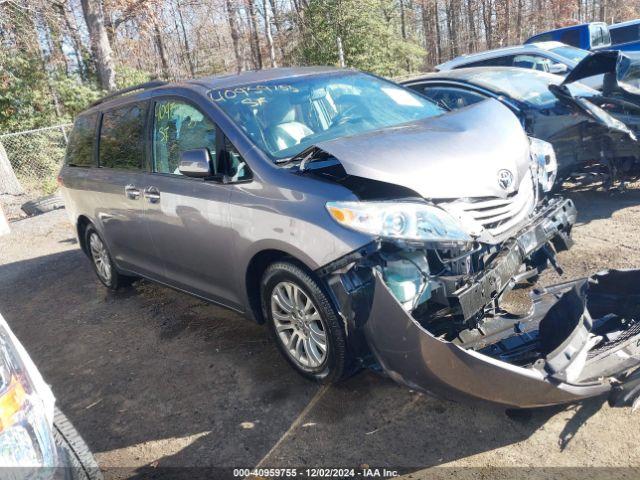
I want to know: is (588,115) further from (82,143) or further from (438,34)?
(438,34)

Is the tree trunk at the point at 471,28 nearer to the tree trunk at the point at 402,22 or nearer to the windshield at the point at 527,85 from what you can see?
the tree trunk at the point at 402,22

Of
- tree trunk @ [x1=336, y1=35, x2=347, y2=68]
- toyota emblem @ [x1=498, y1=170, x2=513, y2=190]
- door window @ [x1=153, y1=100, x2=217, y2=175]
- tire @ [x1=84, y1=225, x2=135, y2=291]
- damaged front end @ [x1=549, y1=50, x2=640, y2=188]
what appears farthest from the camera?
tree trunk @ [x1=336, y1=35, x2=347, y2=68]

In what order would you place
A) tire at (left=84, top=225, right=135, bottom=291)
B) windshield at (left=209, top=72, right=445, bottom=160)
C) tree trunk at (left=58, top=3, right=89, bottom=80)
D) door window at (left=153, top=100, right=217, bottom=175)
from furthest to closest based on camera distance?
tree trunk at (left=58, top=3, right=89, bottom=80)
tire at (left=84, top=225, right=135, bottom=291)
door window at (left=153, top=100, right=217, bottom=175)
windshield at (left=209, top=72, right=445, bottom=160)

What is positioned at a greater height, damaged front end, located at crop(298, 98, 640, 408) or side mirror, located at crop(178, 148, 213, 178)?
side mirror, located at crop(178, 148, 213, 178)

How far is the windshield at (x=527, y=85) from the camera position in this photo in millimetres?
6105

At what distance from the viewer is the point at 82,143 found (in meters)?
5.60

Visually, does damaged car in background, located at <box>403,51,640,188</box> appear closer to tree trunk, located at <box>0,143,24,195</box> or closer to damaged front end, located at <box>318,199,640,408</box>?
damaged front end, located at <box>318,199,640,408</box>

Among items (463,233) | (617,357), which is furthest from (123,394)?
(617,357)

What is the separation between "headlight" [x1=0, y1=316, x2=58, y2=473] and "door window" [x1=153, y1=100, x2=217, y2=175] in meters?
1.85

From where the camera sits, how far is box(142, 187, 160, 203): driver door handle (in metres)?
4.16

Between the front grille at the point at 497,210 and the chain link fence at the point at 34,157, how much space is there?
1337 cm

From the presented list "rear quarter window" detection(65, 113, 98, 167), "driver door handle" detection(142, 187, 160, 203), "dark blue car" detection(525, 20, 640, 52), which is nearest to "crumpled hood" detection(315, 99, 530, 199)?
"driver door handle" detection(142, 187, 160, 203)

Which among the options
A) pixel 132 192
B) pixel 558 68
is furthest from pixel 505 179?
pixel 558 68

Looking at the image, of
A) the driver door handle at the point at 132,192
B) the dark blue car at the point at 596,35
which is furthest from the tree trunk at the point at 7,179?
the dark blue car at the point at 596,35
